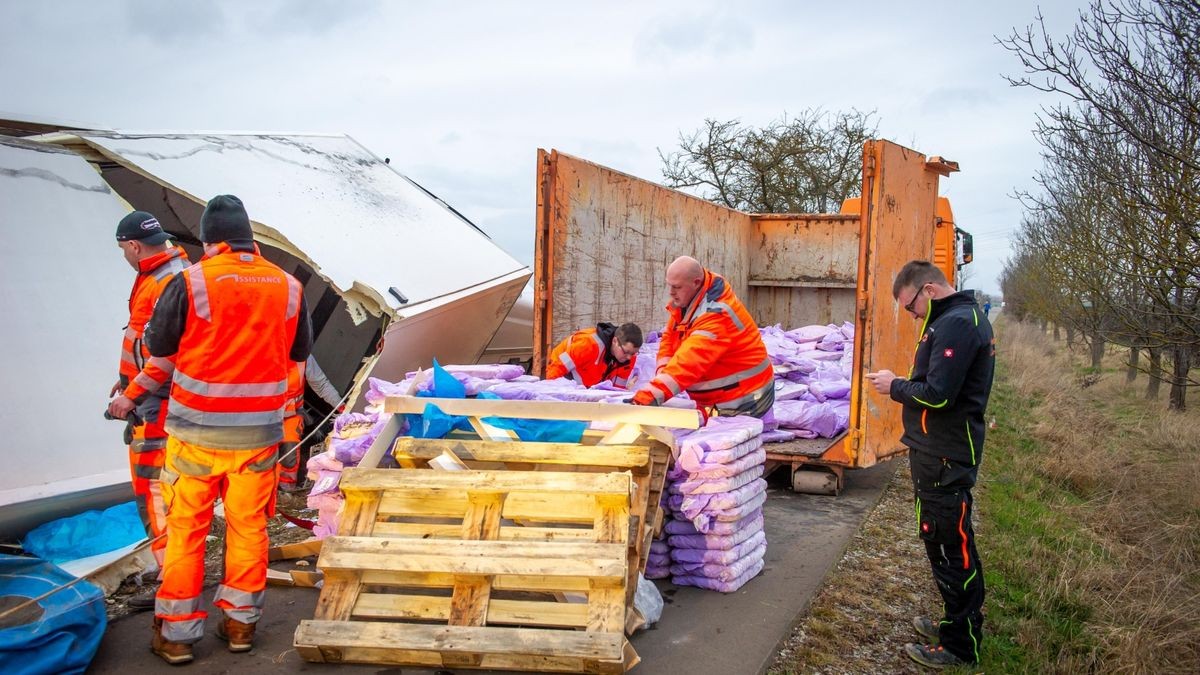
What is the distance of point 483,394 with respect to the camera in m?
4.49

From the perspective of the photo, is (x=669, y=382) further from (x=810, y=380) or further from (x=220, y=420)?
(x=810, y=380)

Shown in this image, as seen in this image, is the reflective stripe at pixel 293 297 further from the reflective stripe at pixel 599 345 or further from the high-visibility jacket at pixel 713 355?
the reflective stripe at pixel 599 345

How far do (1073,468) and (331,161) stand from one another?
7.35 m

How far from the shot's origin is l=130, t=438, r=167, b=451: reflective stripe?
13.2 ft

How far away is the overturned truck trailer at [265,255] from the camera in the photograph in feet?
17.3

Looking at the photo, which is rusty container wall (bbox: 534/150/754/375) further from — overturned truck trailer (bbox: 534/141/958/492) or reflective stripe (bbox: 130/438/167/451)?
reflective stripe (bbox: 130/438/167/451)

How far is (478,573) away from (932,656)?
1827 millimetres

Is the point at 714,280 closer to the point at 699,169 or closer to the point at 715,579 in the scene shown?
the point at 715,579

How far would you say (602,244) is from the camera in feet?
22.5

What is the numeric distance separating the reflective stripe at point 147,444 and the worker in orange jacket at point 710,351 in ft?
7.52

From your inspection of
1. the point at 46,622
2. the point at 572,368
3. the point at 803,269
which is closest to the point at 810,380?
the point at 572,368

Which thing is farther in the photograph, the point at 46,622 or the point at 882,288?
the point at 882,288

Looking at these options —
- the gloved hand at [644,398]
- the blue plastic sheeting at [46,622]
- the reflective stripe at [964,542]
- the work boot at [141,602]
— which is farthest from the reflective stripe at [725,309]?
the blue plastic sheeting at [46,622]

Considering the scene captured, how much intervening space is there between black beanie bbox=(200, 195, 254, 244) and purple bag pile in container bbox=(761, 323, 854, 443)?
13.1 ft
